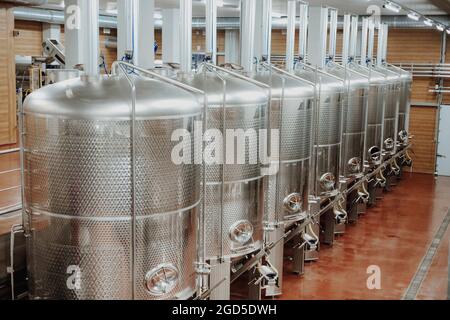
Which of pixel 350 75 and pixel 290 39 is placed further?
pixel 350 75

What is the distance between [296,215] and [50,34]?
490 inches

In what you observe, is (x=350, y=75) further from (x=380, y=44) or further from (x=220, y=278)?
(x=220, y=278)

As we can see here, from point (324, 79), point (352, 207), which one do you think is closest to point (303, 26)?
point (324, 79)

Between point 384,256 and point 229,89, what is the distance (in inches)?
198

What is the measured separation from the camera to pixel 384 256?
9.59 metres

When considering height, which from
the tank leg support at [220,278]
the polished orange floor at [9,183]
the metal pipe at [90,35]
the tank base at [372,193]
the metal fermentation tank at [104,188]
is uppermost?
the metal pipe at [90,35]

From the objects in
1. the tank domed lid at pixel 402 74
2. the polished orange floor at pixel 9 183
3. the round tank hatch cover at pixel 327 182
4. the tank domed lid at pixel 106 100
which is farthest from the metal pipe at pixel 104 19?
the tank domed lid at pixel 106 100

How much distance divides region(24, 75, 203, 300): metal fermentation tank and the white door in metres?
13.8

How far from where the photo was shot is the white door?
16.8 metres

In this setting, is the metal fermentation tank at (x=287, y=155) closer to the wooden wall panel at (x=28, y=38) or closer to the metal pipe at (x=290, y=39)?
the metal pipe at (x=290, y=39)

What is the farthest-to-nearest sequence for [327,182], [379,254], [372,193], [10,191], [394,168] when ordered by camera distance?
[394,168] → [372,193] → [379,254] → [327,182] → [10,191]

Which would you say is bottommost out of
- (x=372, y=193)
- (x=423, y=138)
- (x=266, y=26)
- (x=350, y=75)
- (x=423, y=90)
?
(x=372, y=193)

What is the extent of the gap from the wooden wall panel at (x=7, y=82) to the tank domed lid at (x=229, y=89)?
638 cm

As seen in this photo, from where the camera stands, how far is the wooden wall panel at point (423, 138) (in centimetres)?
1722
